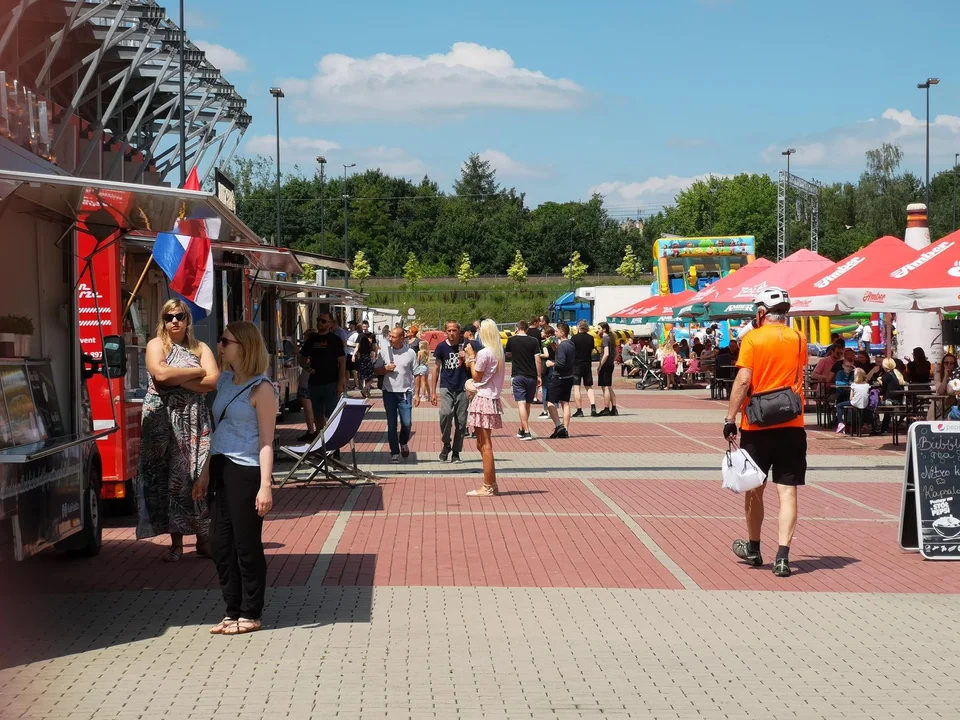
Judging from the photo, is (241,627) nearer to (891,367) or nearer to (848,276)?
Answer: (848,276)

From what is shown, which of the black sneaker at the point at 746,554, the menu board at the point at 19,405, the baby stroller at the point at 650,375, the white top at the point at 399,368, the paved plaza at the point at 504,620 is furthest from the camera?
the baby stroller at the point at 650,375

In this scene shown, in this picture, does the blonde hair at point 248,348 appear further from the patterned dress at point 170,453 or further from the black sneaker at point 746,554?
the black sneaker at point 746,554

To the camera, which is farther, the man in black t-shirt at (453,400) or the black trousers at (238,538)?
the man in black t-shirt at (453,400)

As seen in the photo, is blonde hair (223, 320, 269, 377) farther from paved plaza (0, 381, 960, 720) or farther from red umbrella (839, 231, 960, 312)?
red umbrella (839, 231, 960, 312)

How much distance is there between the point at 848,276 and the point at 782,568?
901 centimetres

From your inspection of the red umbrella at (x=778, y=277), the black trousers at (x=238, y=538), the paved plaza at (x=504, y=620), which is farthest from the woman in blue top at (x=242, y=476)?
the red umbrella at (x=778, y=277)

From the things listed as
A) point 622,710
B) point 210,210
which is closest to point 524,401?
point 210,210

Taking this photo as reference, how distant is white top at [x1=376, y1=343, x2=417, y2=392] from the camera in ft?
51.3

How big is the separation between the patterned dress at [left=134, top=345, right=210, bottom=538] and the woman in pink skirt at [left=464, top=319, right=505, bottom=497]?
4.07 metres

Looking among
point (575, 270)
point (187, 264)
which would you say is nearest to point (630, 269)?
point (575, 270)

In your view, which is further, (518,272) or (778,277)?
(518,272)

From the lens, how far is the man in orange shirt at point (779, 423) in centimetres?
846

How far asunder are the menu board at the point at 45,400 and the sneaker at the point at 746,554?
185 inches

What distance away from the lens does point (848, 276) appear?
1659cm
